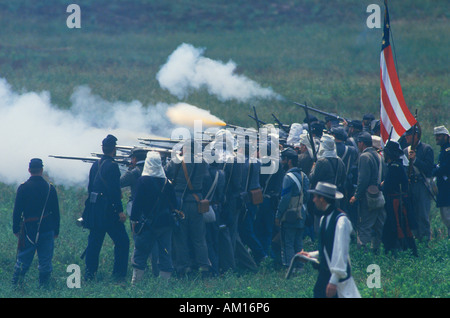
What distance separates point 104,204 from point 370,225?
458cm

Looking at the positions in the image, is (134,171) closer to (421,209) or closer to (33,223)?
(33,223)

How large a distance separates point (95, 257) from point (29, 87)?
15112mm

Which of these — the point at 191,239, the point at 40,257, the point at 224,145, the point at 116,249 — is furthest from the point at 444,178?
the point at 40,257

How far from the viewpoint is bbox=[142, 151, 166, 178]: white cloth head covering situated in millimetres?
10438

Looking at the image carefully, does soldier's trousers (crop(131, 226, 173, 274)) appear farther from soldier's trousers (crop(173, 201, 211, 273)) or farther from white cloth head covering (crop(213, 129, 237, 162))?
white cloth head covering (crop(213, 129, 237, 162))

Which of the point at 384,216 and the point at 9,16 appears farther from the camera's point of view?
the point at 9,16

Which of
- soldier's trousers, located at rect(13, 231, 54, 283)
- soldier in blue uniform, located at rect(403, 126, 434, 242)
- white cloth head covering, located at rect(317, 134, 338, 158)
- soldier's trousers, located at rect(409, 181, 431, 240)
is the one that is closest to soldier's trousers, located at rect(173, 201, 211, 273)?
soldier's trousers, located at rect(13, 231, 54, 283)

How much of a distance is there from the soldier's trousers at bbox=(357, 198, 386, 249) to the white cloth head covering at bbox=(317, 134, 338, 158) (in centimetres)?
111

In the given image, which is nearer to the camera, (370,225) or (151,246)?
(151,246)

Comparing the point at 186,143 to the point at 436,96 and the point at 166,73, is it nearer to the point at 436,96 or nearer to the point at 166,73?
the point at 166,73

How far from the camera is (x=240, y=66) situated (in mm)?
31281

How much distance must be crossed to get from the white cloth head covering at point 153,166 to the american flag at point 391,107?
4.56 metres
